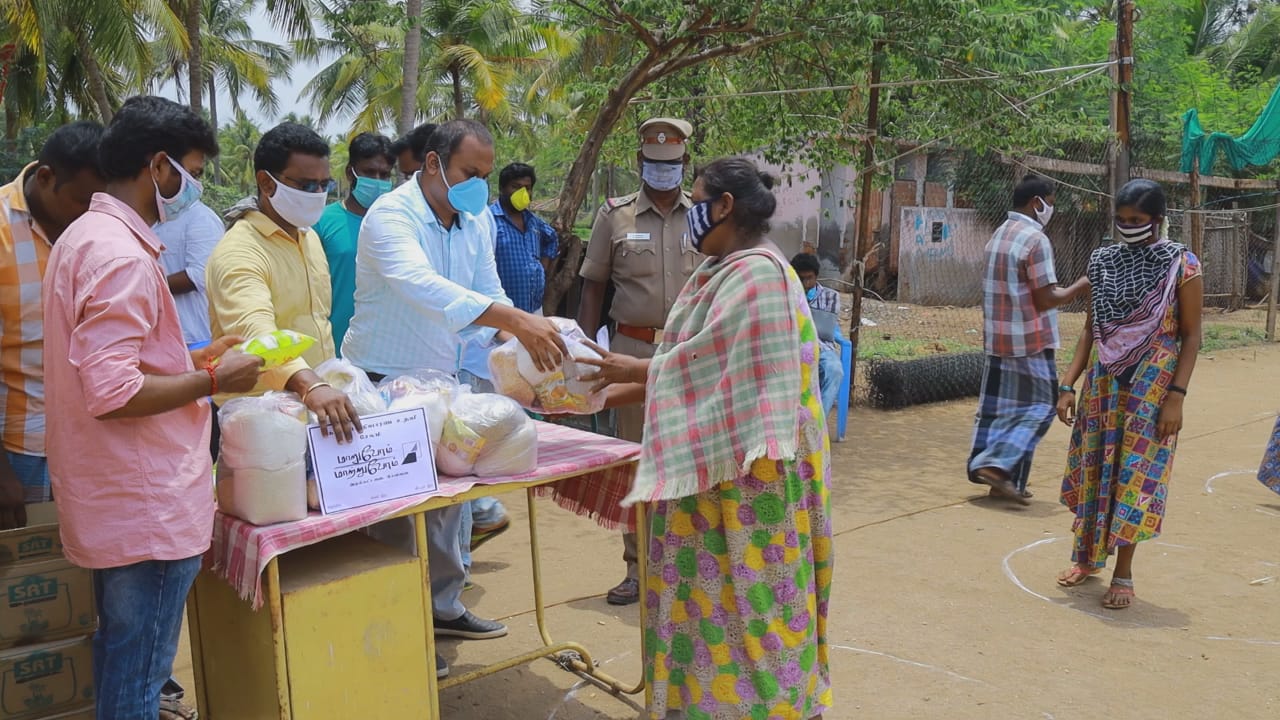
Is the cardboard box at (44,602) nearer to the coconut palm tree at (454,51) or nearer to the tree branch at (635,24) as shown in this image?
the tree branch at (635,24)

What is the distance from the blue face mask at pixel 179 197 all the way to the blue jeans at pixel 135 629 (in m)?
0.84

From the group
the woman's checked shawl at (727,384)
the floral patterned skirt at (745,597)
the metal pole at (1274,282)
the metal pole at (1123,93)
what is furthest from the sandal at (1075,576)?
the metal pole at (1274,282)

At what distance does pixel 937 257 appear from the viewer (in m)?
18.5

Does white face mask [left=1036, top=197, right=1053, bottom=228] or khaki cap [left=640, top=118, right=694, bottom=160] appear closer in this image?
khaki cap [left=640, top=118, right=694, bottom=160]

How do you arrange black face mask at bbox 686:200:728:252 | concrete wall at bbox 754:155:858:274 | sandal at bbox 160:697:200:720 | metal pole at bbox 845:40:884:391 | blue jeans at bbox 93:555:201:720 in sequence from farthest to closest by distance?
concrete wall at bbox 754:155:858:274
metal pole at bbox 845:40:884:391
sandal at bbox 160:697:200:720
black face mask at bbox 686:200:728:252
blue jeans at bbox 93:555:201:720

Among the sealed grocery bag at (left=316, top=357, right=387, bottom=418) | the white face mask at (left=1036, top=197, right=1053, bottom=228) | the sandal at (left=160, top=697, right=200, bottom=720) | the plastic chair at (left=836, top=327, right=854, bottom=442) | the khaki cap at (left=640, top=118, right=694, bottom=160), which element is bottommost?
the sandal at (left=160, top=697, right=200, bottom=720)

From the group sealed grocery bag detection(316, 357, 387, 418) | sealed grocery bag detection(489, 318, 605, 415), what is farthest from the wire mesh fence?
sealed grocery bag detection(316, 357, 387, 418)

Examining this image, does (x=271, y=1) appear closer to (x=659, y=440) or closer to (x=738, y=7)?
(x=738, y=7)

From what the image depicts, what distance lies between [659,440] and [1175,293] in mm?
2723

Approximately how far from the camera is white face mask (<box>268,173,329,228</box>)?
3090 mm

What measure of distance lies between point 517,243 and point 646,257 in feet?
3.61

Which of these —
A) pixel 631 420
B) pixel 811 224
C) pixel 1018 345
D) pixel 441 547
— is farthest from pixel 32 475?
pixel 811 224

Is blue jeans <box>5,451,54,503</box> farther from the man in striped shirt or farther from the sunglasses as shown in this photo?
the sunglasses

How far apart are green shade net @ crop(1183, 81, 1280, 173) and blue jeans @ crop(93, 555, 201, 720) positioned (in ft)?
40.0
